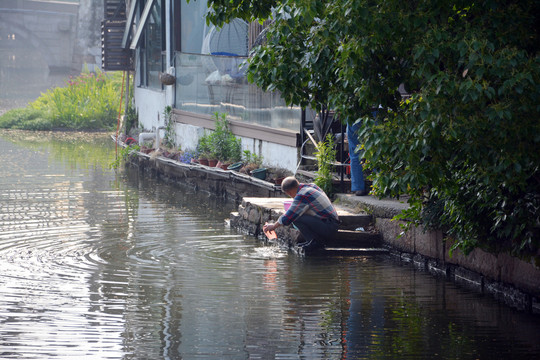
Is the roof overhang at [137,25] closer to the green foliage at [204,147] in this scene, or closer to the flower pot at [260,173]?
the green foliage at [204,147]

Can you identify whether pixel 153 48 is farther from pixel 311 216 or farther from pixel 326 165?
pixel 311 216

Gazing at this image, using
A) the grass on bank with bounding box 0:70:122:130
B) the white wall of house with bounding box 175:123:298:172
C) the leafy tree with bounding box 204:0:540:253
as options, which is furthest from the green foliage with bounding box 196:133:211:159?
the grass on bank with bounding box 0:70:122:130

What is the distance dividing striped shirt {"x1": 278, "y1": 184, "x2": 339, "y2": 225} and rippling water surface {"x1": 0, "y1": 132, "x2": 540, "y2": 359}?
1.91ft

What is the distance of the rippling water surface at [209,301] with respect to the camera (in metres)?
7.36

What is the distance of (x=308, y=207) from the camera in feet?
37.8

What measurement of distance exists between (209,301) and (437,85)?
3.34 meters

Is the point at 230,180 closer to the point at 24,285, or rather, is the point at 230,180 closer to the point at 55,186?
the point at 55,186

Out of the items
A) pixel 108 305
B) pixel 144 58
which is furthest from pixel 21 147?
pixel 108 305

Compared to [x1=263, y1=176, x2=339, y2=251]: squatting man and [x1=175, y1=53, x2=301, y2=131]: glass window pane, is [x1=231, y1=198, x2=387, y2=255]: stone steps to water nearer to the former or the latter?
[x1=263, y1=176, x2=339, y2=251]: squatting man

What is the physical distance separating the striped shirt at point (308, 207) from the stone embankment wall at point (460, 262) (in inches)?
33.9

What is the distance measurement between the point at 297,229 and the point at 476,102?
16.9 ft

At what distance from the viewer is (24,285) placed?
9.66 meters

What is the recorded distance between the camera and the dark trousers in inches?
453

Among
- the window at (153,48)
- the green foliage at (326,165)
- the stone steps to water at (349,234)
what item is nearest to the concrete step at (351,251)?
the stone steps to water at (349,234)
